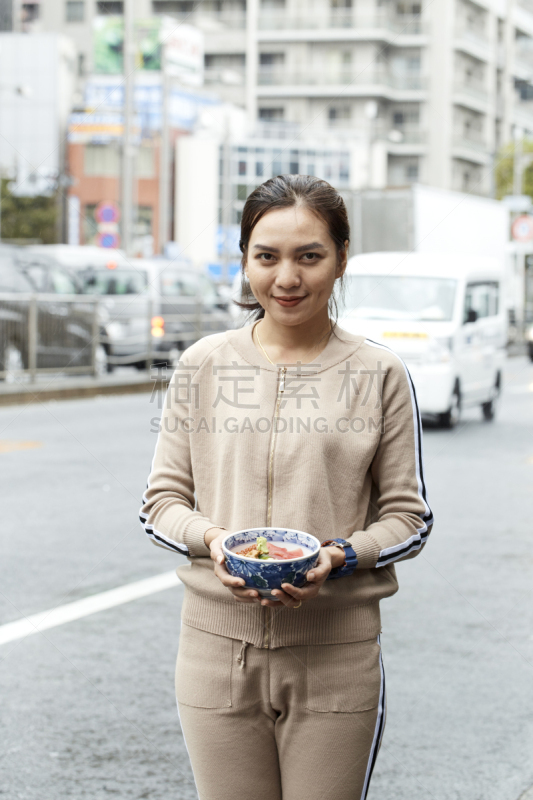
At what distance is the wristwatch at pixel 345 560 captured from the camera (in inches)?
83.3

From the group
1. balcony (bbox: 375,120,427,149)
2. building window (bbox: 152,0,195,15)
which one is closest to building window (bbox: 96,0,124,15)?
building window (bbox: 152,0,195,15)

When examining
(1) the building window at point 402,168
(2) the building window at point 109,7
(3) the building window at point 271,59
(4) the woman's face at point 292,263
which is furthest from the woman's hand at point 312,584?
(2) the building window at point 109,7

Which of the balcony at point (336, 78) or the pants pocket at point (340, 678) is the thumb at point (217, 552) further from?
the balcony at point (336, 78)

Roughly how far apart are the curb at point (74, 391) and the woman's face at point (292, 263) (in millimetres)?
11685

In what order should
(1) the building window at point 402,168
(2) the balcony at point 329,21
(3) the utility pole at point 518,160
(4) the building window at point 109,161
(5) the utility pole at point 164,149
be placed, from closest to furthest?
1. (5) the utility pole at point 164,149
2. (3) the utility pole at point 518,160
3. (4) the building window at point 109,161
4. (2) the balcony at point 329,21
5. (1) the building window at point 402,168

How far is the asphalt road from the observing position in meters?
3.66

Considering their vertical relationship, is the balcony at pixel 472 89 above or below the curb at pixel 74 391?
above

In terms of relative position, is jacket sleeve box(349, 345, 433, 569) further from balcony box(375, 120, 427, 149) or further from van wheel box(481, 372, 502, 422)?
balcony box(375, 120, 427, 149)

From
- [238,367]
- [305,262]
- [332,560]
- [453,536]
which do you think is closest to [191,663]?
[332,560]

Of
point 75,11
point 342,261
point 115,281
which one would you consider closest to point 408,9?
point 75,11

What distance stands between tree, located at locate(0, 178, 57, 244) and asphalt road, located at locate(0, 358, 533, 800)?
47.6m

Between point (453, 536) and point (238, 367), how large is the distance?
17.4 feet

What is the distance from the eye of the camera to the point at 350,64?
268ft

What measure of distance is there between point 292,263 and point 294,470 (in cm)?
39
